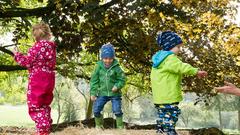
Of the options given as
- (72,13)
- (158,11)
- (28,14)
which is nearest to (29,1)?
(28,14)

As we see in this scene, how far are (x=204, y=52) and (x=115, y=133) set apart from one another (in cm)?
512

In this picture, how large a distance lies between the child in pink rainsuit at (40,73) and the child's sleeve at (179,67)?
1775 millimetres

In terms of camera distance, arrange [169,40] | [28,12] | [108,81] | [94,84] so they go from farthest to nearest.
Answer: [28,12], [94,84], [108,81], [169,40]

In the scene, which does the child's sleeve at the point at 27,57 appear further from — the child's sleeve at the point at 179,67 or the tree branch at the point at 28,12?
the tree branch at the point at 28,12

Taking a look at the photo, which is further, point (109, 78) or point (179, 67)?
point (109, 78)

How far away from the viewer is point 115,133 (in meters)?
6.98

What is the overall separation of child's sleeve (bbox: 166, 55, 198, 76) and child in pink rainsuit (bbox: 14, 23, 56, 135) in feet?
5.82

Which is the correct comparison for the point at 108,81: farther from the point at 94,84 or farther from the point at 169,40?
the point at 169,40

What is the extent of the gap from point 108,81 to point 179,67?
7.28 feet

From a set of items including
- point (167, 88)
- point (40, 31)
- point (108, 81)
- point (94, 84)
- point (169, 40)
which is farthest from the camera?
point (94, 84)

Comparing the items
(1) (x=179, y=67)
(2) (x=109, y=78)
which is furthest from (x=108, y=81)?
(1) (x=179, y=67)

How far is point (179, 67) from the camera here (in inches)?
238

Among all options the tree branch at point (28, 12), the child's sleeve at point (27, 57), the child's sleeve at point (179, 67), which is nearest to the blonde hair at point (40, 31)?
the child's sleeve at point (27, 57)

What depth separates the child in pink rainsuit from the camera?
6.29 m
